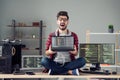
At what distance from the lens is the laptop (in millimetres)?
2525

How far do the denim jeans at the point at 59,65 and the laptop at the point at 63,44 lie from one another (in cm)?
13

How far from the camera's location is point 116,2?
6.24 m

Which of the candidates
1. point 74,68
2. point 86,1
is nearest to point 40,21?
point 86,1

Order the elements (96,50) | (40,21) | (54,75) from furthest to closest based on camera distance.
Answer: (40,21) < (96,50) < (54,75)

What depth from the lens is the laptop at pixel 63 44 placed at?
2.53 meters

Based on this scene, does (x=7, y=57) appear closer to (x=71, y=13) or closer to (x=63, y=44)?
(x=63, y=44)

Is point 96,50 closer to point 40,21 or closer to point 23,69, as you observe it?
point 23,69

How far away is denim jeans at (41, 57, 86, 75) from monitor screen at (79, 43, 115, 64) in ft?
1.45

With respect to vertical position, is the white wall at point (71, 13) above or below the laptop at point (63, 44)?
above

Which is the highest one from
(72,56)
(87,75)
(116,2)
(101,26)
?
(116,2)

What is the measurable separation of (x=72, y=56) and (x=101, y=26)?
12.4 ft

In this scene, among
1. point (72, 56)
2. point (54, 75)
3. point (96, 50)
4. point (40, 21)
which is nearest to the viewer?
point (54, 75)

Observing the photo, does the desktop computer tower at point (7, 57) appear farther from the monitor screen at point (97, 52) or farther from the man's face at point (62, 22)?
the monitor screen at point (97, 52)

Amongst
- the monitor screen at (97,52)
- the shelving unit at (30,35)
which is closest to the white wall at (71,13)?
the shelving unit at (30,35)
